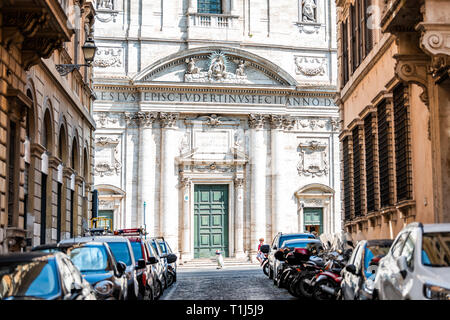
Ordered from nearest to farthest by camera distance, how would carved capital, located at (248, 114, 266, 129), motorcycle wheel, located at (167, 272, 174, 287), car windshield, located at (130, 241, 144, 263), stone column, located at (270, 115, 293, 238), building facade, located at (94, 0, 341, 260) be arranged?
car windshield, located at (130, 241, 144, 263) → motorcycle wheel, located at (167, 272, 174, 287) → building facade, located at (94, 0, 341, 260) → stone column, located at (270, 115, 293, 238) → carved capital, located at (248, 114, 266, 129)

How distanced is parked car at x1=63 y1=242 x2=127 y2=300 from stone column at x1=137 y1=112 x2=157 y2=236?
30.3 metres

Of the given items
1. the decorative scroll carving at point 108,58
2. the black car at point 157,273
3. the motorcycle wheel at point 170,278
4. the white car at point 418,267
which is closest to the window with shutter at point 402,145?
the black car at point 157,273

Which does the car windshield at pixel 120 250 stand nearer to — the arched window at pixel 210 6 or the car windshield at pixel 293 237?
the car windshield at pixel 293 237

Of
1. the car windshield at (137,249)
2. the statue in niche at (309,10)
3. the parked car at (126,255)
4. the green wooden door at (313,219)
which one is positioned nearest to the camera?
the parked car at (126,255)

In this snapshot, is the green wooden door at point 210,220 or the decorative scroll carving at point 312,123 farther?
the decorative scroll carving at point 312,123

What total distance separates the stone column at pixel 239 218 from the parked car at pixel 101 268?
3124cm

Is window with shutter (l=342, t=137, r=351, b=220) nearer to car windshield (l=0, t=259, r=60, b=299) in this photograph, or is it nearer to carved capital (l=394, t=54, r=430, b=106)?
carved capital (l=394, t=54, r=430, b=106)

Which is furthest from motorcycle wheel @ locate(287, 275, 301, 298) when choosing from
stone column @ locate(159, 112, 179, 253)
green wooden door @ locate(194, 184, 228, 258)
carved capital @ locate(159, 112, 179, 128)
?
carved capital @ locate(159, 112, 179, 128)

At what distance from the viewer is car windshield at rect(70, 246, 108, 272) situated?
1439 centimetres

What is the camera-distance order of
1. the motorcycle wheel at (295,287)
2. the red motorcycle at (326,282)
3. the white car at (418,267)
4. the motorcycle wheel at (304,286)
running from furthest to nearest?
the motorcycle wheel at (295,287)
the motorcycle wheel at (304,286)
the red motorcycle at (326,282)
the white car at (418,267)

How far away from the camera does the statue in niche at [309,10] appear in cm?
4966

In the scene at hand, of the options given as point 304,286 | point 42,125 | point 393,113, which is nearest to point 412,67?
point 393,113
